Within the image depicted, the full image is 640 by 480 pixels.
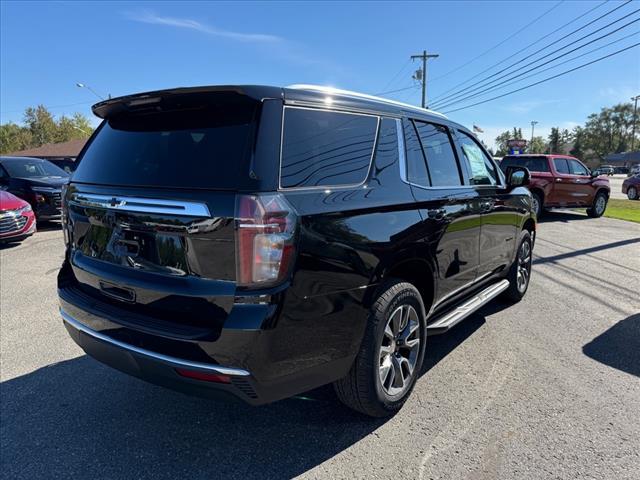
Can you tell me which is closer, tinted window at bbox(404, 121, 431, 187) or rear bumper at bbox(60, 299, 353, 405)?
rear bumper at bbox(60, 299, 353, 405)

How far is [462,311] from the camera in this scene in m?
3.68

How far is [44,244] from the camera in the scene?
8.88 m

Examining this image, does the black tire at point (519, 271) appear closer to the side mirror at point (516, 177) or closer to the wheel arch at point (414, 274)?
the side mirror at point (516, 177)

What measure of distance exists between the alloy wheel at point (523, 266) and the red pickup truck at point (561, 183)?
865 centimetres

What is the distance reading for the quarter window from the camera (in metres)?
13.4

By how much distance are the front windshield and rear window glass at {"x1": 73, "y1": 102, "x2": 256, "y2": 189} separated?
9924mm

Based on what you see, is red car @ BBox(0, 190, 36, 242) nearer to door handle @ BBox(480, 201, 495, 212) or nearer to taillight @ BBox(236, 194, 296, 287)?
taillight @ BBox(236, 194, 296, 287)

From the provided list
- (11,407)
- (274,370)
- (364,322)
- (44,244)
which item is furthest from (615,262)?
(44,244)

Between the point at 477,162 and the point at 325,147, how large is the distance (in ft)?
8.03

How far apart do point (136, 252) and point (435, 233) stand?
2008 millimetres

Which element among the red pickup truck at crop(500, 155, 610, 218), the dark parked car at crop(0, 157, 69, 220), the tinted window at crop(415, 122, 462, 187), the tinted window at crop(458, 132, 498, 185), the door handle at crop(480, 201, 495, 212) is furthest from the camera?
the red pickup truck at crop(500, 155, 610, 218)

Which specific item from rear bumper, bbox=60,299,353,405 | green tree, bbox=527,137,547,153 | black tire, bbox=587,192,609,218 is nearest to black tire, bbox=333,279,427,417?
rear bumper, bbox=60,299,353,405

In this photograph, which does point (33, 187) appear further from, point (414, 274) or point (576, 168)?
point (576, 168)

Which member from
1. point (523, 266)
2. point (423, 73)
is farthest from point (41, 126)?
point (523, 266)
